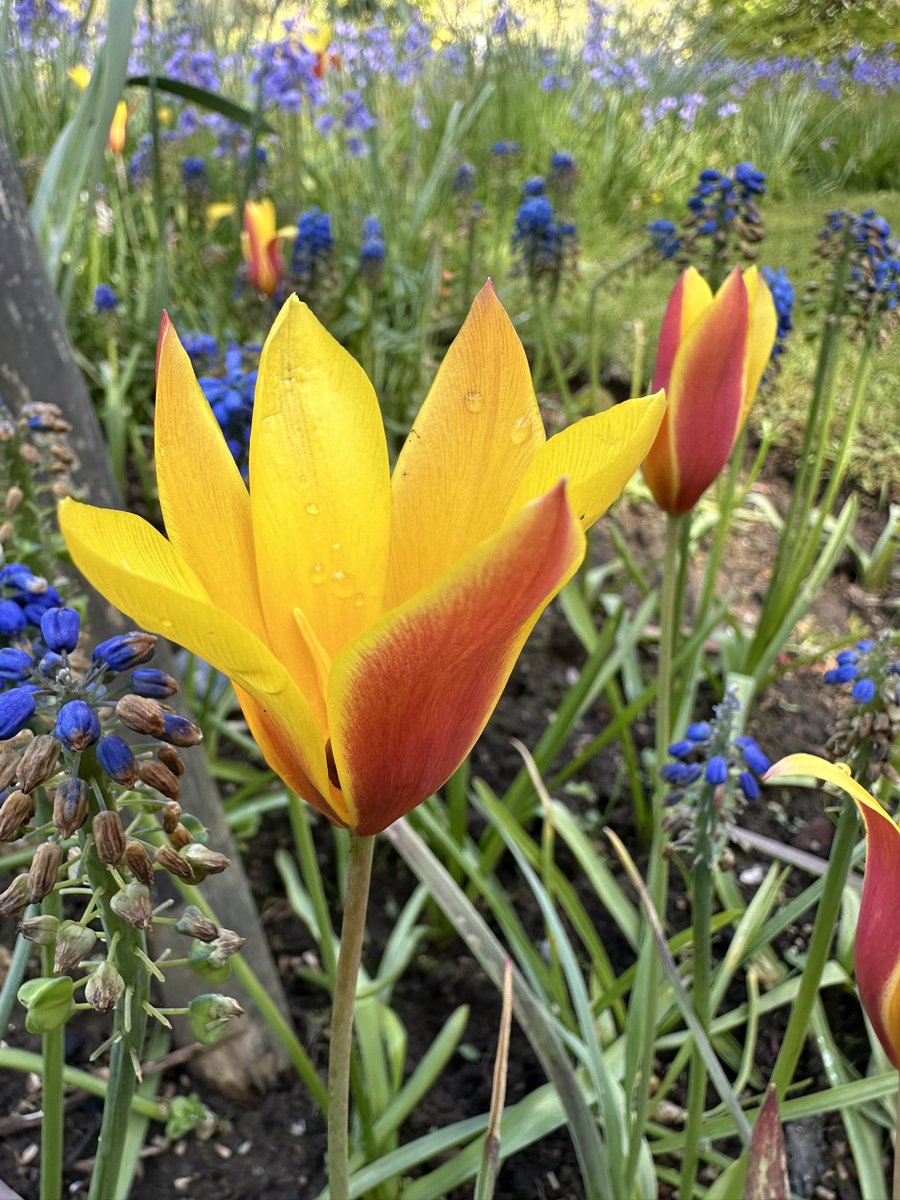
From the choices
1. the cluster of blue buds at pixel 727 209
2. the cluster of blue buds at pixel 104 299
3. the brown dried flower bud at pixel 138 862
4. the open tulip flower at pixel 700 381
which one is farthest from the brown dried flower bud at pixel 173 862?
the cluster of blue buds at pixel 104 299

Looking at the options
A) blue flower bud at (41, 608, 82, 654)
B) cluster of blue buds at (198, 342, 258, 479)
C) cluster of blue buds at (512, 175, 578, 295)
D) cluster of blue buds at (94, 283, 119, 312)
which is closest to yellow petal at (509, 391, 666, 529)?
blue flower bud at (41, 608, 82, 654)

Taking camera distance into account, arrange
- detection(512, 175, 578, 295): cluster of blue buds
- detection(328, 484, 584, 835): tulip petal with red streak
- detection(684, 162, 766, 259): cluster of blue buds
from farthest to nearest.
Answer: detection(512, 175, 578, 295): cluster of blue buds → detection(684, 162, 766, 259): cluster of blue buds → detection(328, 484, 584, 835): tulip petal with red streak

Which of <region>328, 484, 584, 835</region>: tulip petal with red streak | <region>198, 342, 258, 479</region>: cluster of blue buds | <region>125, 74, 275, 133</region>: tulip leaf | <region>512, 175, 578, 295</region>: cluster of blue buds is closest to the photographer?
<region>328, 484, 584, 835</region>: tulip petal with red streak

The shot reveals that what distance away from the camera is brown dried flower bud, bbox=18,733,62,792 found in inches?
14.5

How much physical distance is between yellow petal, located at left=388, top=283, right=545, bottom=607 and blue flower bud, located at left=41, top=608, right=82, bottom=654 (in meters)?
0.16

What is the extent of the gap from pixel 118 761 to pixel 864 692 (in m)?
0.46

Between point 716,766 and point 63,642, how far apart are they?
1.45ft

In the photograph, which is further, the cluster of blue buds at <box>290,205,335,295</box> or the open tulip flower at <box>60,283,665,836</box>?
the cluster of blue buds at <box>290,205,335,295</box>

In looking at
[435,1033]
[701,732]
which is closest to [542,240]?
[701,732]

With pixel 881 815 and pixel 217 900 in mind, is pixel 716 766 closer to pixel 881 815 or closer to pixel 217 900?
pixel 881 815

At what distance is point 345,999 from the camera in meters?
0.42

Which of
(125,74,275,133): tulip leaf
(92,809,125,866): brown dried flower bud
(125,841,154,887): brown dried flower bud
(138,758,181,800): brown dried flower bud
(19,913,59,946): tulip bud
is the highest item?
(125,74,275,133): tulip leaf

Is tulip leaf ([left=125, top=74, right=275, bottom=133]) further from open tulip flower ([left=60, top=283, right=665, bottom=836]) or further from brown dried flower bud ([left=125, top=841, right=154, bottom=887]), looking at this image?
brown dried flower bud ([left=125, top=841, right=154, bottom=887])

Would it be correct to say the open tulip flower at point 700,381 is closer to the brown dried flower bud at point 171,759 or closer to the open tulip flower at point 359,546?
the open tulip flower at point 359,546
